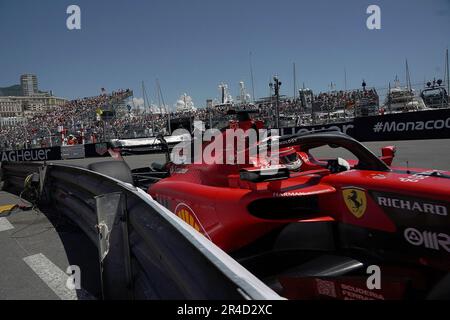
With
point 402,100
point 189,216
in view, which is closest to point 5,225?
point 189,216

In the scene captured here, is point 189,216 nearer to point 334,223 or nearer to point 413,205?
point 334,223

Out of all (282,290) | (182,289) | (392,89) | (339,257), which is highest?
(392,89)

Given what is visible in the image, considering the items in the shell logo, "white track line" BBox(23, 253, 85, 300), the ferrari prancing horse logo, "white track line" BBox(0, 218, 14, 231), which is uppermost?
the ferrari prancing horse logo

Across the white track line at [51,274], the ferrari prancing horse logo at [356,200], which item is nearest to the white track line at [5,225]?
the white track line at [51,274]

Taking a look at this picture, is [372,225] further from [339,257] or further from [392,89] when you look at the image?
[392,89]

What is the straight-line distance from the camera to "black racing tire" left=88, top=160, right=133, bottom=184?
537 cm

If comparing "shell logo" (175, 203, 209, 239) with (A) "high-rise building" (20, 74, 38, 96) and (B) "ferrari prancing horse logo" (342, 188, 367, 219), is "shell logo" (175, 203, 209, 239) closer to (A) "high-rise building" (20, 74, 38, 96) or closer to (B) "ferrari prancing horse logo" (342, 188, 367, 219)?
(B) "ferrari prancing horse logo" (342, 188, 367, 219)

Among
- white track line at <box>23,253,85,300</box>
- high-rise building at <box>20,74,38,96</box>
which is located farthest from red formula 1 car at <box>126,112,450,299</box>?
high-rise building at <box>20,74,38,96</box>

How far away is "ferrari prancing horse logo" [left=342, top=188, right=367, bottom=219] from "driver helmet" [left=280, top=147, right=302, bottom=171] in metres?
0.95

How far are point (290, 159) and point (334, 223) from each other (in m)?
1.02

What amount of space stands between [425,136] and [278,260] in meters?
12.8

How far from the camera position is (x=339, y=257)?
2486mm

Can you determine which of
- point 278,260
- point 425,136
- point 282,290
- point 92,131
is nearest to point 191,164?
point 278,260

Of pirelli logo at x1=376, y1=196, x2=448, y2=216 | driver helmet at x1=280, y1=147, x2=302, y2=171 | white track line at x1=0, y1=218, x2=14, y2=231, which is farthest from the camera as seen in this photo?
white track line at x1=0, y1=218, x2=14, y2=231
